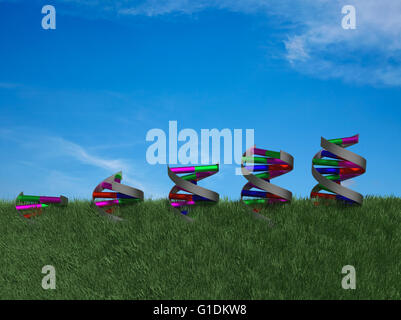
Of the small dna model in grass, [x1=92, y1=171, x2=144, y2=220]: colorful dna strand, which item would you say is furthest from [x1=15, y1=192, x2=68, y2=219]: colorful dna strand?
the small dna model in grass

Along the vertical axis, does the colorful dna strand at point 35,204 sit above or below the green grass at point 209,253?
above

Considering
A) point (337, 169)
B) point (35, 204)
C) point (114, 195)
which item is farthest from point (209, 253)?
point (35, 204)

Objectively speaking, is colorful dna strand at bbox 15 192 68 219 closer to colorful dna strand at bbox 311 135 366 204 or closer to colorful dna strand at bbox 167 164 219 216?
colorful dna strand at bbox 167 164 219 216

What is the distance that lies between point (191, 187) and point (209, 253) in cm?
169

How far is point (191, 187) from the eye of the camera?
876cm

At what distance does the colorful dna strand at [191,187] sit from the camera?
8750 mm

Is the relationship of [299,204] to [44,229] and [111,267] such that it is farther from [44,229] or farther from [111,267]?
[44,229]

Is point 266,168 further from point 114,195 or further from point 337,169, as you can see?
point 114,195

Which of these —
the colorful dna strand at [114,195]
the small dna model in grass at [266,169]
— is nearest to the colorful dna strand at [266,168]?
the small dna model in grass at [266,169]

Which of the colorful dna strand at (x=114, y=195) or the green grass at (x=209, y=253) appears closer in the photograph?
the green grass at (x=209, y=253)

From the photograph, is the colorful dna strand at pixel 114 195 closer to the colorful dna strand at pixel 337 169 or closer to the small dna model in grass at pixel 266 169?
the small dna model in grass at pixel 266 169

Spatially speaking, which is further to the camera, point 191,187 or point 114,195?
point 114,195

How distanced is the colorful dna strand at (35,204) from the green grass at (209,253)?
15.2 inches
